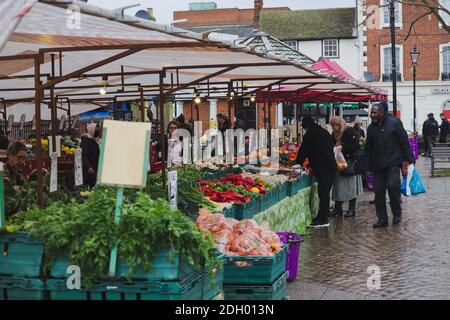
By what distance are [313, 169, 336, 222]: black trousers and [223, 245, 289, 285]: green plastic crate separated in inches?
243

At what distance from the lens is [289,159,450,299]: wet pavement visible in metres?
7.73

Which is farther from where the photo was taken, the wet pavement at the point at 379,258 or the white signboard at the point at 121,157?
the wet pavement at the point at 379,258

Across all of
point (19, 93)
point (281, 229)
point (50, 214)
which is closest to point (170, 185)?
point (50, 214)

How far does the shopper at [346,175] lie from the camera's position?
1325 centimetres

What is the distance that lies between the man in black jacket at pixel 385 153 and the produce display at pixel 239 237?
199 inches

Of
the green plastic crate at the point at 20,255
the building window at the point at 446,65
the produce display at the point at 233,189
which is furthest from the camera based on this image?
the building window at the point at 446,65

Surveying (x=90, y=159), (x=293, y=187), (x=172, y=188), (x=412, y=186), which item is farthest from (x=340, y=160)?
(x=172, y=188)

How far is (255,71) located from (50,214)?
20.3 ft

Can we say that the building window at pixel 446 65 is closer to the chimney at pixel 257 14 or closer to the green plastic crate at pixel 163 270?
the chimney at pixel 257 14

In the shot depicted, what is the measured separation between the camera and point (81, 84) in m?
13.7

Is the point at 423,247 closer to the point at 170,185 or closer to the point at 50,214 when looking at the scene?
the point at 170,185

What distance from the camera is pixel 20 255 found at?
504 centimetres

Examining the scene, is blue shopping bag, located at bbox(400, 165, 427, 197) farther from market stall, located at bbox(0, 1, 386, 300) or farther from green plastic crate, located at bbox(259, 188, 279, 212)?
market stall, located at bbox(0, 1, 386, 300)

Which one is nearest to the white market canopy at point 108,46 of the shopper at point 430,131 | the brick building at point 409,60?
the shopper at point 430,131
